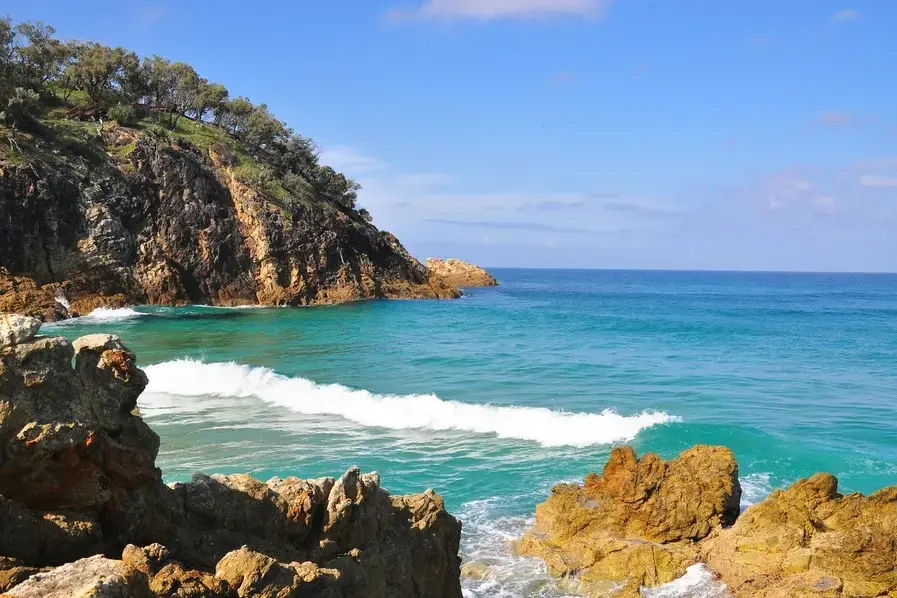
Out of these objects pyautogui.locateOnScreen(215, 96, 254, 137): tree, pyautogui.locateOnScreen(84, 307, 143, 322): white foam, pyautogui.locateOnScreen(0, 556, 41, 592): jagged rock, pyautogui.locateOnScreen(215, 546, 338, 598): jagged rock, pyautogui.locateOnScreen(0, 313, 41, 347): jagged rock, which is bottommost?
pyautogui.locateOnScreen(215, 546, 338, 598): jagged rock

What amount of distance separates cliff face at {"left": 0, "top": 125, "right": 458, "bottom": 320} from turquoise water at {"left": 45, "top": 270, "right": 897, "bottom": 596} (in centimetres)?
485

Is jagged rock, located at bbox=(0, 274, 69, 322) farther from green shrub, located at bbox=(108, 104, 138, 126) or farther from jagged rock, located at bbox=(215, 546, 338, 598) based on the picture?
jagged rock, located at bbox=(215, 546, 338, 598)

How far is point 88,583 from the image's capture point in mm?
4672

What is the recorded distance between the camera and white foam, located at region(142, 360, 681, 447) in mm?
21766

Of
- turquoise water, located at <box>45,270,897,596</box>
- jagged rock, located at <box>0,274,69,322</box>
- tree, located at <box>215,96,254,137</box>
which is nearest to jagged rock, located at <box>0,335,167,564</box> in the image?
turquoise water, located at <box>45,270,897,596</box>

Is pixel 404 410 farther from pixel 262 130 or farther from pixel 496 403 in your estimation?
pixel 262 130

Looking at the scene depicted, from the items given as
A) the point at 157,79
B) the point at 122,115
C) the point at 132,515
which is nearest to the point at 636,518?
the point at 132,515

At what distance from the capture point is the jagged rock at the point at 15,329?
6219mm

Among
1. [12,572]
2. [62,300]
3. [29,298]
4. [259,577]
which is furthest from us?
[62,300]

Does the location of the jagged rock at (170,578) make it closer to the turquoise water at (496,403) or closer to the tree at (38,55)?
the turquoise water at (496,403)

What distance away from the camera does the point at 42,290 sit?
4697 centimetres

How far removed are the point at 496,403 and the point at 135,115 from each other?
53.2m

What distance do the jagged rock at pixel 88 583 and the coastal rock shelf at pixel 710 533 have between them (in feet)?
27.4

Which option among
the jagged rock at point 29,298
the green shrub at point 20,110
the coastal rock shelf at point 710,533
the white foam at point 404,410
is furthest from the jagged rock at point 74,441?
the green shrub at point 20,110
